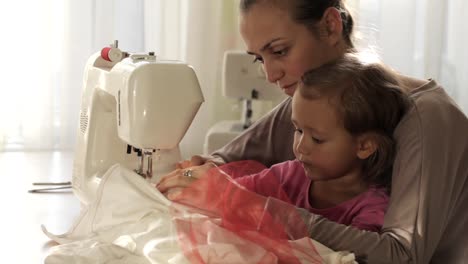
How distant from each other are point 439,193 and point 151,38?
250 centimetres

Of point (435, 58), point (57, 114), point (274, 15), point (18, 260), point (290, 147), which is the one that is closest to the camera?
point (18, 260)

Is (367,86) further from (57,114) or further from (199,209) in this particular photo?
(57,114)

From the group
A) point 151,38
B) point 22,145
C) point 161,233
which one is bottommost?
point 22,145

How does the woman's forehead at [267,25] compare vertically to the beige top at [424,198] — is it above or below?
above

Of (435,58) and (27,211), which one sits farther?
(435,58)

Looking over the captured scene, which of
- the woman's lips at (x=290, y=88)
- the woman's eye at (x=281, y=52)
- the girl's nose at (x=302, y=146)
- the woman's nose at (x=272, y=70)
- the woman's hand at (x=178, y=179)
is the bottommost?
the woman's hand at (x=178, y=179)

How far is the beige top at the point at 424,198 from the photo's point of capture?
1323 millimetres

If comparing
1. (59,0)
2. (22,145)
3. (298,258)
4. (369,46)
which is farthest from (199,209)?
(59,0)

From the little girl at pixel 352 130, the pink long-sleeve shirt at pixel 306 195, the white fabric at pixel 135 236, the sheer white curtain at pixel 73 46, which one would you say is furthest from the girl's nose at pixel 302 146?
the sheer white curtain at pixel 73 46

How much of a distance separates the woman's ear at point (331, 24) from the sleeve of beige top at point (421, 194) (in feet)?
0.90

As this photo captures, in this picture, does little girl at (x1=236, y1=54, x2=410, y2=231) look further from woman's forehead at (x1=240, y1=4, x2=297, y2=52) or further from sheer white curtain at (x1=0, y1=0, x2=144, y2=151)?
sheer white curtain at (x1=0, y1=0, x2=144, y2=151)

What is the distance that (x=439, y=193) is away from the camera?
54.2 inches

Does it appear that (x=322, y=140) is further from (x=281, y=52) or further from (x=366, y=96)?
(x=281, y=52)

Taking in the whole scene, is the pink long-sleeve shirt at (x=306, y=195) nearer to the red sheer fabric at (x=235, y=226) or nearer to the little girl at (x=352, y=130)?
the little girl at (x=352, y=130)
